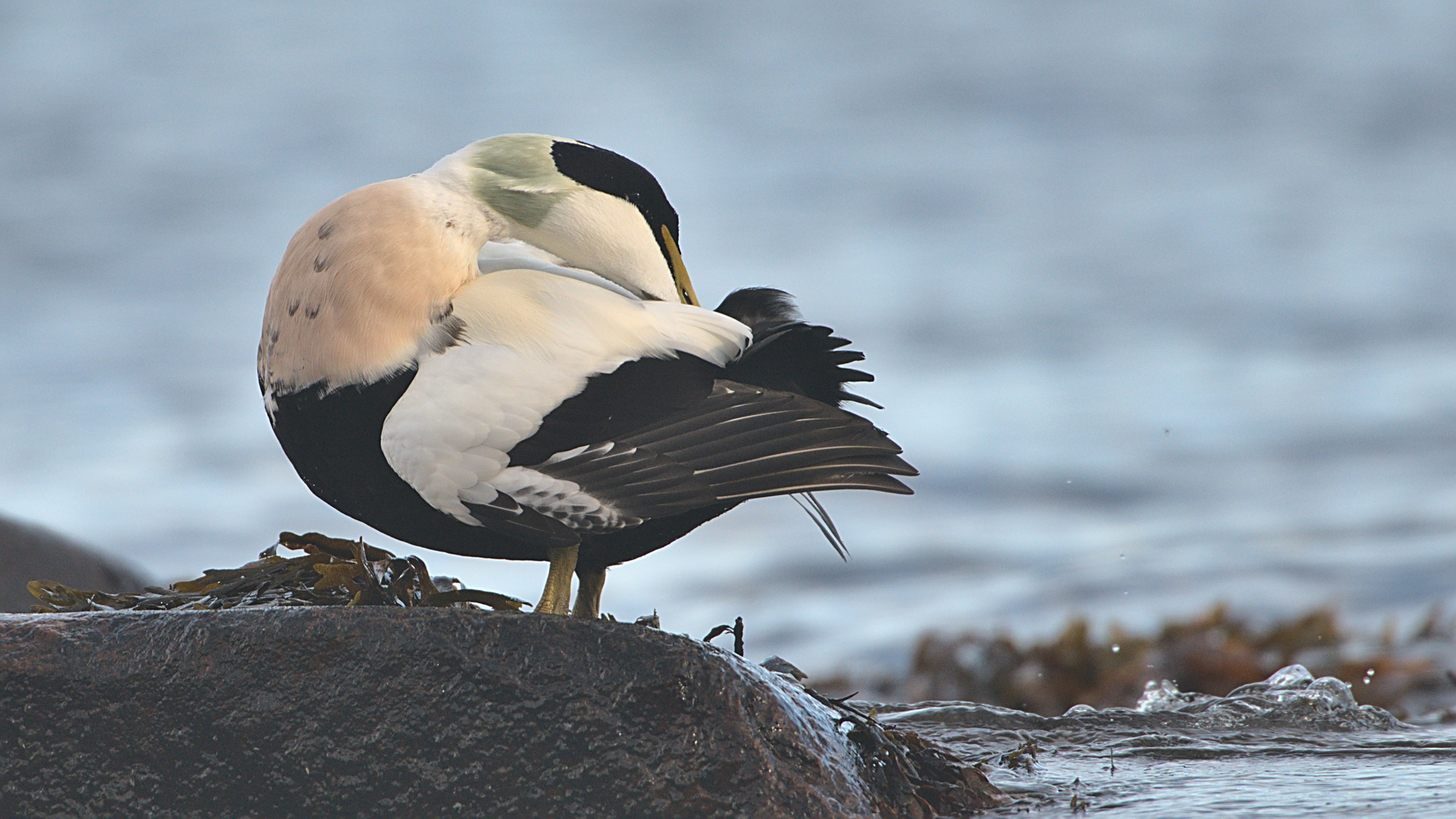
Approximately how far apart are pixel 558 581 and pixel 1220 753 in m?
2.30

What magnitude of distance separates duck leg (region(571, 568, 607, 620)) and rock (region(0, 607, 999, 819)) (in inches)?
27.4

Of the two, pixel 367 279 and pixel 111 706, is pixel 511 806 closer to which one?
pixel 111 706

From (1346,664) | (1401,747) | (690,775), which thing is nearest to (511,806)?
(690,775)

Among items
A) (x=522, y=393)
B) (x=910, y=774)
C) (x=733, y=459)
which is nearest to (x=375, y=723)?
(x=522, y=393)

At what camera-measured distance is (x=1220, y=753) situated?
4.38m

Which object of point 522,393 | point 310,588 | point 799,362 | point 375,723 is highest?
point 799,362

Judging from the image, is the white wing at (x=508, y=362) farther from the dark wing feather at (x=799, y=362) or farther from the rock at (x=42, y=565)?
the rock at (x=42, y=565)

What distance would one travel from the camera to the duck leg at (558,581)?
3539mm

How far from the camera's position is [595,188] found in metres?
3.93

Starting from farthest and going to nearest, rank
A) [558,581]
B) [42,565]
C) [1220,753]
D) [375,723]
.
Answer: [42,565], [1220,753], [558,581], [375,723]

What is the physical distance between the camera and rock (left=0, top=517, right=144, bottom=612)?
6793mm

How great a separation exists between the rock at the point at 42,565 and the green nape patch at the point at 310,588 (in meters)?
3.16

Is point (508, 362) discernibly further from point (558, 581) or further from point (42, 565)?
point (42, 565)

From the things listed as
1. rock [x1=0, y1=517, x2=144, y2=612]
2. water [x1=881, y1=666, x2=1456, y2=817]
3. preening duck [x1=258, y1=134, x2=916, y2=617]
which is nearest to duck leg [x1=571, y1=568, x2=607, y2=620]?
preening duck [x1=258, y1=134, x2=916, y2=617]
